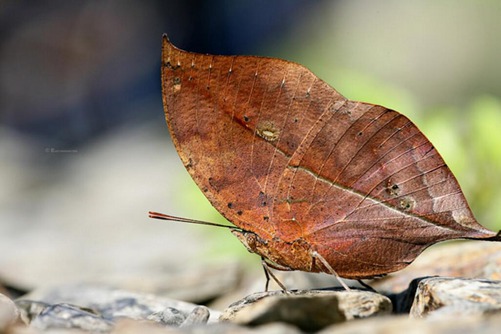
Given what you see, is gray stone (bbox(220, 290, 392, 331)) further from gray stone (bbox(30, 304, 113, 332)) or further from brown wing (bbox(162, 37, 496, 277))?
brown wing (bbox(162, 37, 496, 277))

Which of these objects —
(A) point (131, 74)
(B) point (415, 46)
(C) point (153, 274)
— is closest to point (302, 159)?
(C) point (153, 274)

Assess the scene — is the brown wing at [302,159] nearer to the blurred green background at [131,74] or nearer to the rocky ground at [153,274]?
the rocky ground at [153,274]

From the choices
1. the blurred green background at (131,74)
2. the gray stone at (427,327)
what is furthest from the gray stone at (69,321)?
the blurred green background at (131,74)

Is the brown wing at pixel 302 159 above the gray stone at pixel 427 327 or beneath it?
above

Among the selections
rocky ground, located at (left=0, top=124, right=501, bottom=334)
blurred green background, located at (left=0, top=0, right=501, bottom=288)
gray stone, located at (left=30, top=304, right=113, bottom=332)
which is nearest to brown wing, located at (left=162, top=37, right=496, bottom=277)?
rocky ground, located at (left=0, top=124, right=501, bottom=334)

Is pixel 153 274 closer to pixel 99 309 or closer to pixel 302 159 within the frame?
pixel 99 309

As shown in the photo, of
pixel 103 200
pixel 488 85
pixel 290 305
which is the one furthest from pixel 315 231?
pixel 103 200

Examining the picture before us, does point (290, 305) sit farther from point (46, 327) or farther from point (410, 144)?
point (410, 144)
